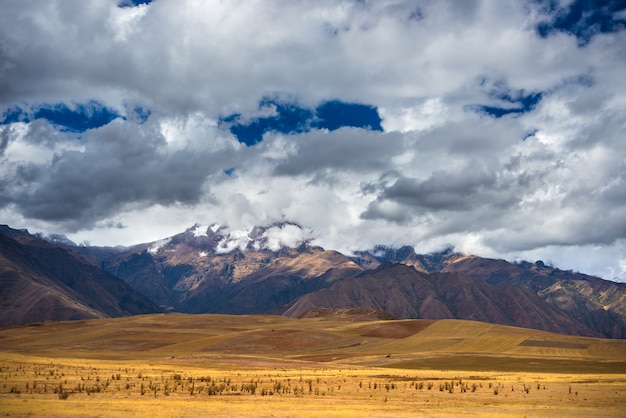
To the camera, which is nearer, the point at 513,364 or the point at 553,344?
the point at 513,364

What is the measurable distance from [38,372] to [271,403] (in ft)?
116

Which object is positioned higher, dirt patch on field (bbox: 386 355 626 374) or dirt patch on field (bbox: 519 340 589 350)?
dirt patch on field (bbox: 386 355 626 374)

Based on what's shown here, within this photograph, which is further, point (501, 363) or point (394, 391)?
point (501, 363)

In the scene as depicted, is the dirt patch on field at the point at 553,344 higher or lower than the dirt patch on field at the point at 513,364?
lower

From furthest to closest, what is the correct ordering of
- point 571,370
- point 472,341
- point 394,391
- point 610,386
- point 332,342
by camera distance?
point 332,342 → point 472,341 → point 571,370 → point 610,386 → point 394,391

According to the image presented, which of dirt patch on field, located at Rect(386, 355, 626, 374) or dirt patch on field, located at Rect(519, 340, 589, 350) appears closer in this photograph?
dirt patch on field, located at Rect(386, 355, 626, 374)

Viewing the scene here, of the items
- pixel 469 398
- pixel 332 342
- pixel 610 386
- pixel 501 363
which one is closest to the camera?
pixel 469 398

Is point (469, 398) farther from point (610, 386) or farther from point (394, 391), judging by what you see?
point (610, 386)

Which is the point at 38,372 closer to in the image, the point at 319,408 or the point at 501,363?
the point at 319,408

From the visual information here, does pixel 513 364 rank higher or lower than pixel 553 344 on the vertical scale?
higher

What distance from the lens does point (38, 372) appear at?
212 ft

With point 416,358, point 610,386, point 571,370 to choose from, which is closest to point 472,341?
point 416,358

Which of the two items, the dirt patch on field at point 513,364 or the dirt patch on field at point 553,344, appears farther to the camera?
the dirt patch on field at point 553,344

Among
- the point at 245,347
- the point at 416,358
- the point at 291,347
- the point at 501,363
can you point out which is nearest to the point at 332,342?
the point at 291,347
